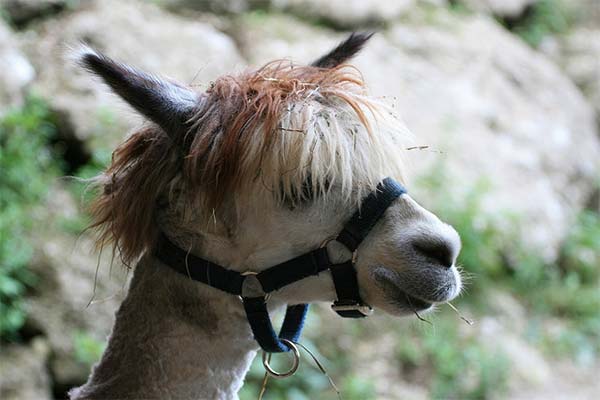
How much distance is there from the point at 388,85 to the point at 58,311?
3445mm

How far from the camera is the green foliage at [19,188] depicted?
417 cm

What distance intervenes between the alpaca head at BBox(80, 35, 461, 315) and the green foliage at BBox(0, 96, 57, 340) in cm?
235

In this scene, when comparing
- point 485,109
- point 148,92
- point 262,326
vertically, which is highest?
point 148,92

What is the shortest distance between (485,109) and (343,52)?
16.0 feet

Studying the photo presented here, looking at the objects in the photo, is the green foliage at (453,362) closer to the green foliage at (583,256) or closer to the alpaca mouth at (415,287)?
the green foliage at (583,256)


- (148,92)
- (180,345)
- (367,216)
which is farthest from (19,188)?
(367,216)

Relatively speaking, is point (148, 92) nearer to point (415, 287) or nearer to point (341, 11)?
point (415, 287)

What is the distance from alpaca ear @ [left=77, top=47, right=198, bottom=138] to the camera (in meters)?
1.81

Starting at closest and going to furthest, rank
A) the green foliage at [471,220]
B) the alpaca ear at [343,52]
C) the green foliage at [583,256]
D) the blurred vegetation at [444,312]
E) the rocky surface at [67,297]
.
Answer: the alpaca ear at [343,52]
the rocky surface at [67,297]
the blurred vegetation at [444,312]
the green foliage at [471,220]
the green foliage at [583,256]

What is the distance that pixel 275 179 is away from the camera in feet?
6.18

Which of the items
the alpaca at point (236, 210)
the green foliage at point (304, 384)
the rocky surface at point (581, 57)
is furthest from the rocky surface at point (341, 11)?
the alpaca at point (236, 210)

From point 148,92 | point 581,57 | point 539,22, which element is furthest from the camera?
point 539,22

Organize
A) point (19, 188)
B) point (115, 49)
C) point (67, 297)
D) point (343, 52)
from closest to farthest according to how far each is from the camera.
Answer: point (343, 52) → point (67, 297) → point (19, 188) → point (115, 49)

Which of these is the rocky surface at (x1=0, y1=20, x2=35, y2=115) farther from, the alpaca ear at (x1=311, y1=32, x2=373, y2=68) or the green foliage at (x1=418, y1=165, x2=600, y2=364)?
the alpaca ear at (x1=311, y1=32, x2=373, y2=68)
